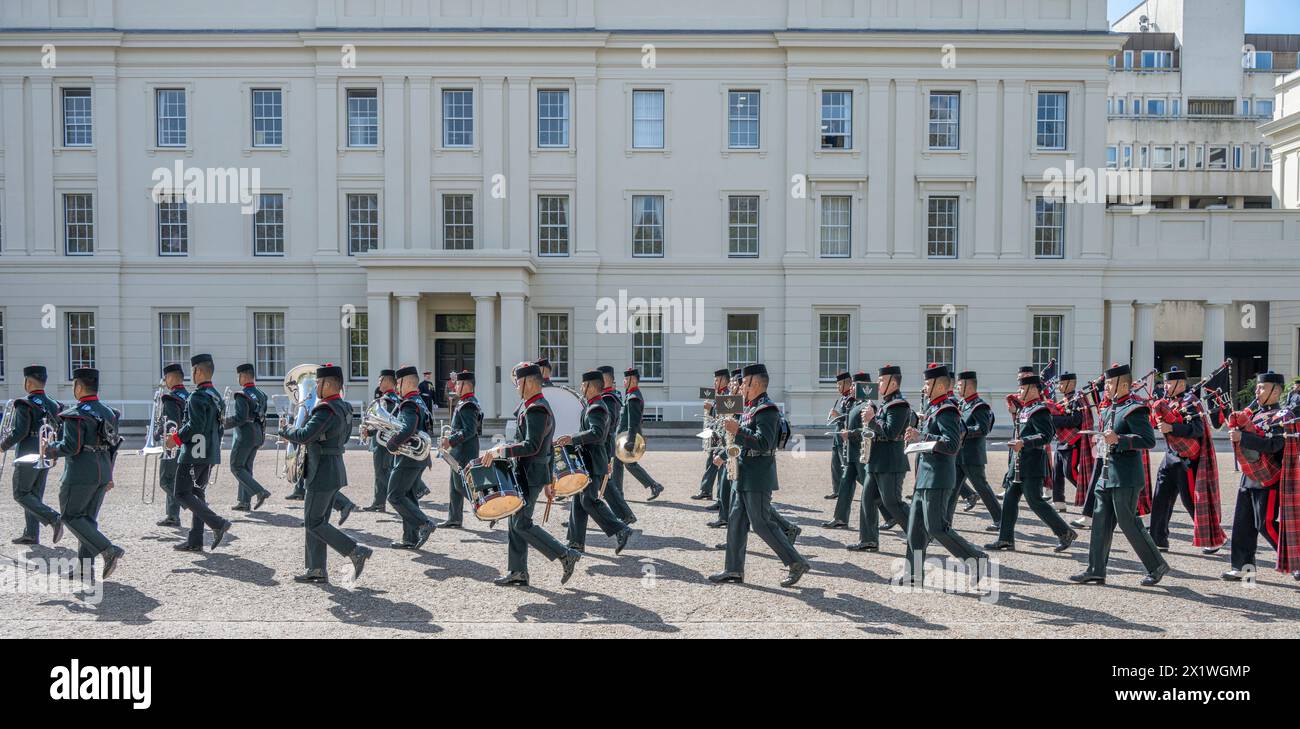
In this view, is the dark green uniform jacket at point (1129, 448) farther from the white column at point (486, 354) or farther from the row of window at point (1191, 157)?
the row of window at point (1191, 157)

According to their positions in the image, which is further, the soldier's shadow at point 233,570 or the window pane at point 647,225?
the window pane at point 647,225

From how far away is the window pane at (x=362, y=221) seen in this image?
28219 mm

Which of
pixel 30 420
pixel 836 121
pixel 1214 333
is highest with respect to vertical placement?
pixel 836 121

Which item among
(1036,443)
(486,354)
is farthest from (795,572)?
(486,354)

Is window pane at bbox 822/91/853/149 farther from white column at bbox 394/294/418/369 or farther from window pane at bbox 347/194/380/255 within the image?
window pane at bbox 347/194/380/255

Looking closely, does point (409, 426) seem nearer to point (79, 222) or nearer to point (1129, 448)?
point (1129, 448)

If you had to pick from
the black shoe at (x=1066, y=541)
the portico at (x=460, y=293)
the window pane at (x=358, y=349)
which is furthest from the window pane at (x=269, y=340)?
the black shoe at (x=1066, y=541)

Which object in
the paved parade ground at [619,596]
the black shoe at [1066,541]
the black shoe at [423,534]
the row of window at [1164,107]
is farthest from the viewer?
the row of window at [1164,107]

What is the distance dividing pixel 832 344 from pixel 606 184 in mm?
8706

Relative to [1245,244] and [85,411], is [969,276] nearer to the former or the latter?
[1245,244]

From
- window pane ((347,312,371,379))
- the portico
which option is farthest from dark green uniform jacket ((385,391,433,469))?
window pane ((347,312,371,379))

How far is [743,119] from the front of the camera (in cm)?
2827

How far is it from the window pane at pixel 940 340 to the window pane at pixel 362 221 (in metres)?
17.5

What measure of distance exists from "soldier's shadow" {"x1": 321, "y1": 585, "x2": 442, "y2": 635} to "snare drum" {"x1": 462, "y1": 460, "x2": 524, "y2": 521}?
3.45ft
